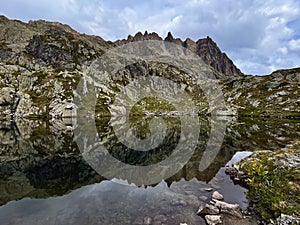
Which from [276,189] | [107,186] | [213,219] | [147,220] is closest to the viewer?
[213,219]

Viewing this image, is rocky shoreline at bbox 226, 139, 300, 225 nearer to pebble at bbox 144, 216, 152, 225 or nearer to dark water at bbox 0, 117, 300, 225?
dark water at bbox 0, 117, 300, 225

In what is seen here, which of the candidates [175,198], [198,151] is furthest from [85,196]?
[198,151]

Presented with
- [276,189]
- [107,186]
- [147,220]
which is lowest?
[107,186]

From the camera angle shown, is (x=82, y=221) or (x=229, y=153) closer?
(x=82, y=221)

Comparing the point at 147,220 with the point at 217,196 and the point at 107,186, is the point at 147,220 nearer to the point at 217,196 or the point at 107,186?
the point at 217,196

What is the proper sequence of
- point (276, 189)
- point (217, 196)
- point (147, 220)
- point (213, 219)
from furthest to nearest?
1. point (217, 196)
2. point (276, 189)
3. point (147, 220)
4. point (213, 219)

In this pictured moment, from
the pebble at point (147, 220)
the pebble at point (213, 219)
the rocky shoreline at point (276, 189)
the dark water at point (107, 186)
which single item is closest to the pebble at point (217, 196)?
the dark water at point (107, 186)

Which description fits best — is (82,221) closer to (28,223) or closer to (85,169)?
(28,223)

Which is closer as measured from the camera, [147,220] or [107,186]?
[147,220]

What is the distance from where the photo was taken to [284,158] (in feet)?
105

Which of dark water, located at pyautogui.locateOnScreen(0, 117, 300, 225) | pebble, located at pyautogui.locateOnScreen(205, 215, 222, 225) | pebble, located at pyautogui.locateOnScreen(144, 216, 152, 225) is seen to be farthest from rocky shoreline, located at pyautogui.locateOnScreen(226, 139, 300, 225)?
pebble, located at pyautogui.locateOnScreen(144, 216, 152, 225)

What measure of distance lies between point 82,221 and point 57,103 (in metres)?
190

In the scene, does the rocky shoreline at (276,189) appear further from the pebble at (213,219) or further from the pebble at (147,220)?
the pebble at (147,220)

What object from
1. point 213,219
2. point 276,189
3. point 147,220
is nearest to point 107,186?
point 147,220
